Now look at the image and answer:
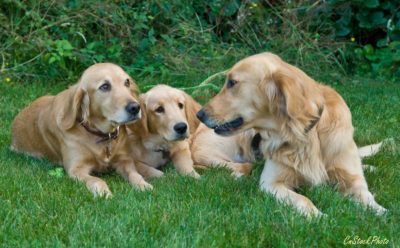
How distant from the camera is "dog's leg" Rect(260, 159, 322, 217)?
12.2ft

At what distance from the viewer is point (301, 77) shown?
3.88 meters

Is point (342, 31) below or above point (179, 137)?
below

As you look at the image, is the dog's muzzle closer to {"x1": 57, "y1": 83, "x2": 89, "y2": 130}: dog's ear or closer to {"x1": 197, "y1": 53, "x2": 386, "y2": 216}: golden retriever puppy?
{"x1": 197, "y1": 53, "x2": 386, "y2": 216}: golden retriever puppy

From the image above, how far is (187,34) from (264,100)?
16.5ft

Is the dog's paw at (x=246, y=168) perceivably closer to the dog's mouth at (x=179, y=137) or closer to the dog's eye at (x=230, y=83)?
the dog's mouth at (x=179, y=137)

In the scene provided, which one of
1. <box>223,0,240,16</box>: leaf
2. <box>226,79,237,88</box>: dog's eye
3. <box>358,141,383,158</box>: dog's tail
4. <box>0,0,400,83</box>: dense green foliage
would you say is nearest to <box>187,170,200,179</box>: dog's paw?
<box>226,79,237,88</box>: dog's eye

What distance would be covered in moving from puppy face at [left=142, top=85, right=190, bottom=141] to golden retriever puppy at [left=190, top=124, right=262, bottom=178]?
1.09 ft

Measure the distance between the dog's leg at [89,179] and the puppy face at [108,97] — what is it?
350mm

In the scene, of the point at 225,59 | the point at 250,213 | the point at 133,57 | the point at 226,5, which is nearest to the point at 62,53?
the point at 133,57

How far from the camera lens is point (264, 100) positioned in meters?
3.87

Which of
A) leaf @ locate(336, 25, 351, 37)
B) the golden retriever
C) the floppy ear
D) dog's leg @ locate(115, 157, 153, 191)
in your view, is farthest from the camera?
leaf @ locate(336, 25, 351, 37)

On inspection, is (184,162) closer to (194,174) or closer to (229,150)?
(194,174)

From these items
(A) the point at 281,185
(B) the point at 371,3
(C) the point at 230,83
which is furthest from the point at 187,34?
(A) the point at 281,185

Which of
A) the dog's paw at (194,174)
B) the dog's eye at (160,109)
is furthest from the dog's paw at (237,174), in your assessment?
the dog's eye at (160,109)
